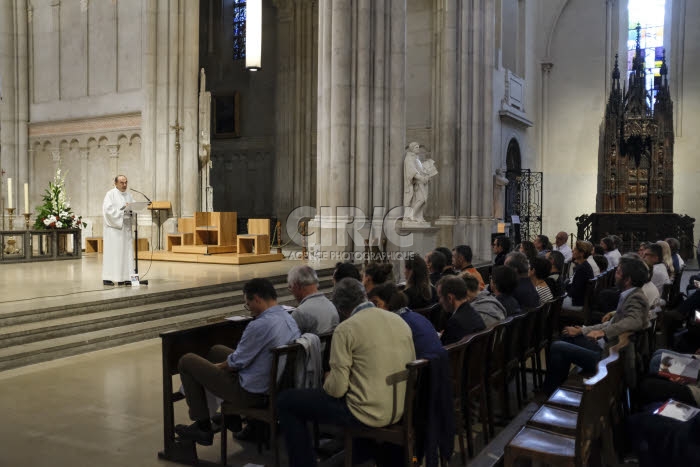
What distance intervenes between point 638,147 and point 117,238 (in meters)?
17.4

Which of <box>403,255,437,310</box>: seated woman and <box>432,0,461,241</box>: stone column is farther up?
<box>432,0,461,241</box>: stone column

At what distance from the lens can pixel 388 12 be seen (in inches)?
553

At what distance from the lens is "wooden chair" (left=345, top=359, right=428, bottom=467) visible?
3.51 m

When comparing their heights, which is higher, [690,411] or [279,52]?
[279,52]

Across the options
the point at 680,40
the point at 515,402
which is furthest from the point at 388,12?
the point at 680,40

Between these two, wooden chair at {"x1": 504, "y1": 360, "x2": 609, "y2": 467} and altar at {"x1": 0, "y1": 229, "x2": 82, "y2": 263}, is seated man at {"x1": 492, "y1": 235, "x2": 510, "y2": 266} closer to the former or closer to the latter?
wooden chair at {"x1": 504, "y1": 360, "x2": 609, "y2": 467}

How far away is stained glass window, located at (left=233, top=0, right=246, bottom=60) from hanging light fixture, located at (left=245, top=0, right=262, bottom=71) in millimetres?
15879

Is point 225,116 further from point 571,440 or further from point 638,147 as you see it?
point 571,440

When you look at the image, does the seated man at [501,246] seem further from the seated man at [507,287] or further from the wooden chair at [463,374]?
the wooden chair at [463,374]

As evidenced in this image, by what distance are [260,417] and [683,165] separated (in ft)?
70.3

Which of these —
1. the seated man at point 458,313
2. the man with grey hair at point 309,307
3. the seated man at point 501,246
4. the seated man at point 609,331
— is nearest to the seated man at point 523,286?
the seated man at point 609,331

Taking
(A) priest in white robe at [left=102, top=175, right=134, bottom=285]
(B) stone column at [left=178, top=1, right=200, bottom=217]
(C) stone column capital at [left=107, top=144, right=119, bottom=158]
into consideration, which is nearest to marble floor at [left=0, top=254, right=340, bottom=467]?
(A) priest in white robe at [left=102, top=175, right=134, bottom=285]

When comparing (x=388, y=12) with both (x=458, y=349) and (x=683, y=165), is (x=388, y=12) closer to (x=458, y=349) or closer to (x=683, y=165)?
(x=458, y=349)

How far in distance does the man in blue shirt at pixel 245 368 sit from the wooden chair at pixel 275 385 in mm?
58
